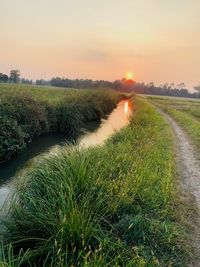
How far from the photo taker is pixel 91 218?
220 inches

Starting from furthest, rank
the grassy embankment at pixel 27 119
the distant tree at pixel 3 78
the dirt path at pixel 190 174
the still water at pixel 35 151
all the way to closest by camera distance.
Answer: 1. the distant tree at pixel 3 78
2. the grassy embankment at pixel 27 119
3. the still water at pixel 35 151
4. the dirt path at pixel 190 174

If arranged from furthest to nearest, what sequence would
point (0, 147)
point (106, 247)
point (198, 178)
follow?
1. point (0, 147)
2. point (198, 178)
3. point (106, 247)

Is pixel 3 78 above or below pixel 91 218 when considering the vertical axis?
below

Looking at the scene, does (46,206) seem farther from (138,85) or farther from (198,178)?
(138,85)

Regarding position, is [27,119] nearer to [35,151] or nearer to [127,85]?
[35,151]

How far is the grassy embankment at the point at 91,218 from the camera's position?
15.8ft

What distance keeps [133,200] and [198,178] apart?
3826 mm

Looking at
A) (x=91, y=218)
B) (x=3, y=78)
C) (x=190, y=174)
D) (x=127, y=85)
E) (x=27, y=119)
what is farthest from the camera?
(x=127, y=85)

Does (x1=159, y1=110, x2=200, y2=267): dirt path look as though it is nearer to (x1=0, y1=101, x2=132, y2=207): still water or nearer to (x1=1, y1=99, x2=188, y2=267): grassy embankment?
(x1=1, y1=99, x2=188, y2=267): grassy embankment

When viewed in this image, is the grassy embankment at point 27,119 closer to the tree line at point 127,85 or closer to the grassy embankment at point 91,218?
the grassy embankment at point 91,218

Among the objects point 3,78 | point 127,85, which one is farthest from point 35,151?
point 127,85

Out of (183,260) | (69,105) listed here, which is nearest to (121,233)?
(183,260)

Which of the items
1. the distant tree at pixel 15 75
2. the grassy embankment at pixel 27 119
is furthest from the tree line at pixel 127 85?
the grassy embankment at pixel 27 119

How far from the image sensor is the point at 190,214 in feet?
22.8
